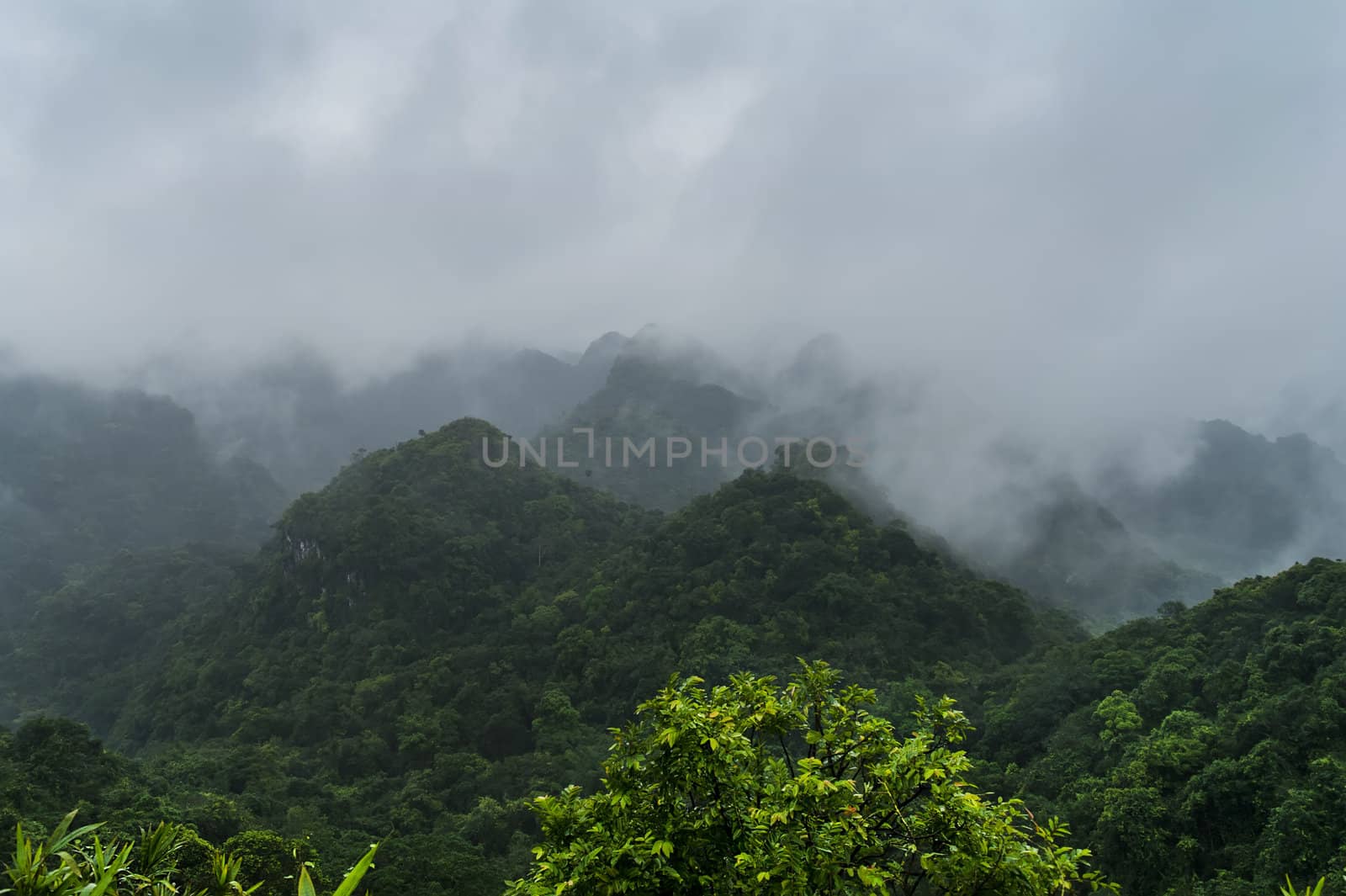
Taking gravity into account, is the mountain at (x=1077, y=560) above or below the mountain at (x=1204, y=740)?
above

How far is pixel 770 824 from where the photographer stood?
4.27m

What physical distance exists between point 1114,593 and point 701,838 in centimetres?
7034

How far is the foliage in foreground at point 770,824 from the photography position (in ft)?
13.5

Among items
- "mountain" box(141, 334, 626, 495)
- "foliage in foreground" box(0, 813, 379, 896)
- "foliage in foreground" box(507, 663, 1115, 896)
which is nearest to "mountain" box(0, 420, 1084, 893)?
"foliage in foreground" box(507, 663, 1115, 896)

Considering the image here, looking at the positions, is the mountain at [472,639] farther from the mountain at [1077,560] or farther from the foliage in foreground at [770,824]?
the mountain at [1077,560]

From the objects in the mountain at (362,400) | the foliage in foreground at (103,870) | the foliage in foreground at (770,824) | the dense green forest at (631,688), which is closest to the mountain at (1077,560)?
the dense green forest at (631,688)

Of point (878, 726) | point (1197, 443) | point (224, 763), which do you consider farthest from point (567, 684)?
point (1197, 443)

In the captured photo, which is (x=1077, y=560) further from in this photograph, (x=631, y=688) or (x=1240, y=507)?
(x=631, y=688)

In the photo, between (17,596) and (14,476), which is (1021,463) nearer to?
(17,596)

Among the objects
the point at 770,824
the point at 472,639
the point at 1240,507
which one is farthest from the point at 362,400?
the point at 770,824

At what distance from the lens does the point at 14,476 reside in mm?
79812

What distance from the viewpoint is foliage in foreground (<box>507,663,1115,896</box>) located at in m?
4.12

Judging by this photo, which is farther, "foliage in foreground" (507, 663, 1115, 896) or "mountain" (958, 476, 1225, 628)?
"mountain" (958, 476, 1225, 628)

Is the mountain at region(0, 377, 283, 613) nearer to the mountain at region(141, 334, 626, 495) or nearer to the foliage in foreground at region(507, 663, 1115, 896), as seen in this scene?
the mountain at region(141, 334, 626, 495)
